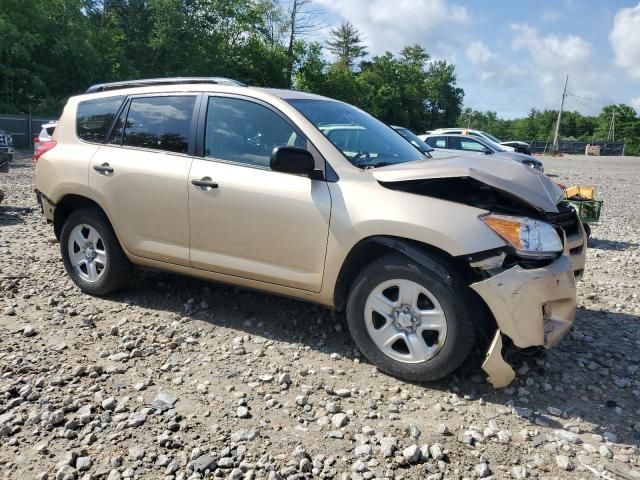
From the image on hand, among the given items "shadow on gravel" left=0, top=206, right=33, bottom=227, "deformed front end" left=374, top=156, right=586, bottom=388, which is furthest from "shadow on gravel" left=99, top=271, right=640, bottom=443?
"shadow on gravel" left=0, top=206, right=33, bottom=227

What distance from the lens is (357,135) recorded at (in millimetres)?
4496

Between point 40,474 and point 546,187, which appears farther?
point 546,187

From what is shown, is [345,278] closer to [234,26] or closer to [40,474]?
[40,474]

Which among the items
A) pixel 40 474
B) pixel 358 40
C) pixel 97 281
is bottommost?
pixel 40 474

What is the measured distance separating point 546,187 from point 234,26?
43.8 meters

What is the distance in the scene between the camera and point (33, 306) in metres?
4.96

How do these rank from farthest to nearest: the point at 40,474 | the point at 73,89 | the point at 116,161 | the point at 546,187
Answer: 1. the point at 73,89
2. the point at 116,161
3. the point at 546,187
4. the point at 40,474

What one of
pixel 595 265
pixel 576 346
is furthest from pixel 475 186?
pixel 595 265

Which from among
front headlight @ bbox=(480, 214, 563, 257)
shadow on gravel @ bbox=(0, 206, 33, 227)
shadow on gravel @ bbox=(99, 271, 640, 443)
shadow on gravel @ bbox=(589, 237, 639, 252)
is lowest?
shadow on gravel @ bbox=(0, 206, 33, 227)

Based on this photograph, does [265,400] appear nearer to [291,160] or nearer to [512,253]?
[291,160]

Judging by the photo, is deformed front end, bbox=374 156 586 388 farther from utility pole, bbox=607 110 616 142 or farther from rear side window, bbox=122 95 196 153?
utility pole, bbox=607 110 616 142

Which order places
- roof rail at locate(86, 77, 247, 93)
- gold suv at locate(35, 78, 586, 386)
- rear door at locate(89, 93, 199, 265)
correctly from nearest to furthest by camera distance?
gold suv at locate(35, 78, 586, 386)
rear door at locate(89, 93, 199, 265)
roof rail at locate(86, 77, 247, 93)

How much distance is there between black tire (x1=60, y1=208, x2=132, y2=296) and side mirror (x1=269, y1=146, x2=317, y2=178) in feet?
6.55

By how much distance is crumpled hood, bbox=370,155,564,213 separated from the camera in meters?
3.42
